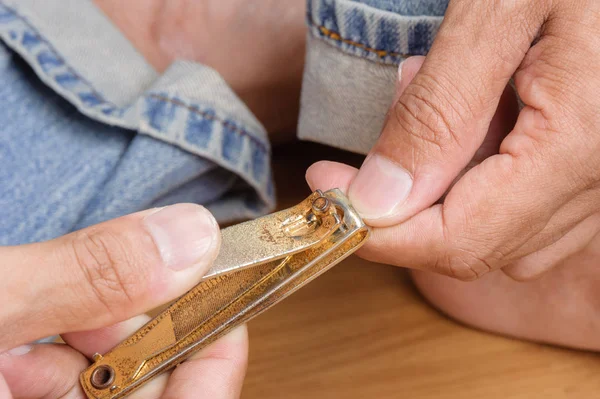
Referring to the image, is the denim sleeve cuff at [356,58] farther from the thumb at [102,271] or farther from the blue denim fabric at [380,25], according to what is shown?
the thumb at [102,271]

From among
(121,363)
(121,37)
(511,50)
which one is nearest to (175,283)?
(121,363)

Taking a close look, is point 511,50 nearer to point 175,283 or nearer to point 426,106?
point 426,106

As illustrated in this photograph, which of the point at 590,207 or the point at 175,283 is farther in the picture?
the point at 590,207

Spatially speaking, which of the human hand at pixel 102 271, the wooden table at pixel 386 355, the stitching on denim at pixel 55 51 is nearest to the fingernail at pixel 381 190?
the human hand at pixel 102 271

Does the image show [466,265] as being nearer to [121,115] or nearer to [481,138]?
[481,138]

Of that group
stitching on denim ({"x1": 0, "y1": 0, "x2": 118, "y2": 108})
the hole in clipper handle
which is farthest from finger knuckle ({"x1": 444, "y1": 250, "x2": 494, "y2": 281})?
stitching on denim ({"x1": 0, "y1": 0, "x2": 118, "y2": 108})

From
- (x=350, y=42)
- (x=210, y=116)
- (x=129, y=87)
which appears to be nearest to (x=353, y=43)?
(x=350, y=42)
